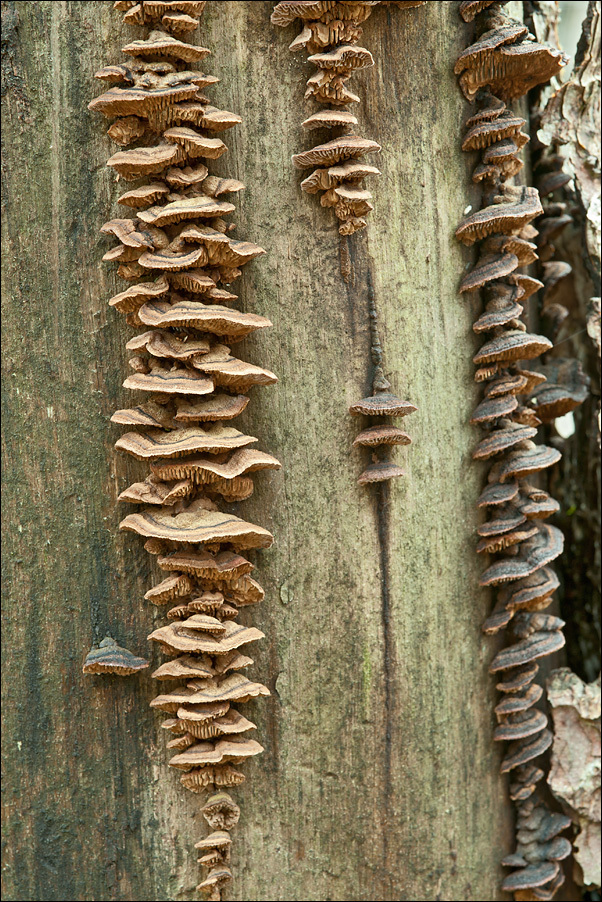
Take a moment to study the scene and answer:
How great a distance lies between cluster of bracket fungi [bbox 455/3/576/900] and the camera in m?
2.82

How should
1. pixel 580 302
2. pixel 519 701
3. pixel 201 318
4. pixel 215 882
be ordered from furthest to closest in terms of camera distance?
pixel 580 302
pixel 519 701
pixel 215 882
pixel 201 318

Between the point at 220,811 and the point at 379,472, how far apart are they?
1.43 m

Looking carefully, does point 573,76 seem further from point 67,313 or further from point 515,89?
point 67,313

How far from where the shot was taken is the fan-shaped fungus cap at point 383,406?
2.64 metres

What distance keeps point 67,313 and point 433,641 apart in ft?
6.48

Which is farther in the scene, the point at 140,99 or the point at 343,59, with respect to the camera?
the point at 343,59

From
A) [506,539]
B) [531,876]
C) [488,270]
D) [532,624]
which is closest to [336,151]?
[488,270]

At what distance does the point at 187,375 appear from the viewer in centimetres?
243

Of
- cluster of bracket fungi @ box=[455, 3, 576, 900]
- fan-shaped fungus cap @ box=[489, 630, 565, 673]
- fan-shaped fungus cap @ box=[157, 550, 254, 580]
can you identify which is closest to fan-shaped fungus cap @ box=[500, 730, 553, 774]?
cluster of bracket fungi @ box=[455, 3, 576, 900]

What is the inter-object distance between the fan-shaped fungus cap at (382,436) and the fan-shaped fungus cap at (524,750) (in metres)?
1.50

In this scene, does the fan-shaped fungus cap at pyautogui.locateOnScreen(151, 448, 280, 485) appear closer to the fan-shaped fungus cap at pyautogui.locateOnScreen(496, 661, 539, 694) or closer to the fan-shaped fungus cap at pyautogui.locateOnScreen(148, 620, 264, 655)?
the fan-shaped fungus cap at pyautogui.locateOnScreen(148, 620, 264, 655)

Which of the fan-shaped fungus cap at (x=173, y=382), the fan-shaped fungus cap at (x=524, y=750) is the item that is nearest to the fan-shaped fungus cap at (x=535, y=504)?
the fan-shaped fungus cap at (x=524, y=750)

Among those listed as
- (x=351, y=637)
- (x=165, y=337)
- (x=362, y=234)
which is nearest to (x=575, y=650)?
(x=351, y=637)

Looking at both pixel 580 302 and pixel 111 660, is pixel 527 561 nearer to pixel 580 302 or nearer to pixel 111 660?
pixel 111 660
